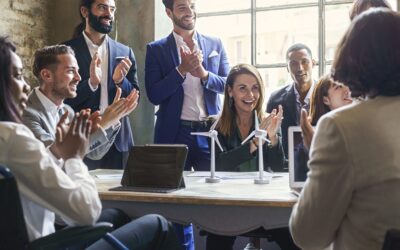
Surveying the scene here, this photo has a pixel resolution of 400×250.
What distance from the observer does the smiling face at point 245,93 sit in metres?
3.20

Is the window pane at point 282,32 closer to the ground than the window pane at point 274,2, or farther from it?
closer to the ground

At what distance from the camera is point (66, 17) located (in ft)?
16.6

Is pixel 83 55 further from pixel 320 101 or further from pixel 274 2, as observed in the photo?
pixel 274 2

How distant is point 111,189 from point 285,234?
33.8 inches

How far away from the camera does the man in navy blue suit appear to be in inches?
141

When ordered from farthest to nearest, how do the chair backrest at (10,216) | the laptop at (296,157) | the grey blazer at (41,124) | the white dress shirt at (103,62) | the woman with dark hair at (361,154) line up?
the white dress shirt at (103,62) < the grey blazer at (41,124) < the laptop at (296,157) < the chair backrest at (10,216) < the woman with dark hair at (361,154)

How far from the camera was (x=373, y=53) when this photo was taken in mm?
1333

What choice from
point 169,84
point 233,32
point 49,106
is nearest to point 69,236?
point 49,106

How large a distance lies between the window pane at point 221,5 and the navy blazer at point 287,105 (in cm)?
150

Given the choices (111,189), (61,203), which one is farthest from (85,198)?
(111,189)

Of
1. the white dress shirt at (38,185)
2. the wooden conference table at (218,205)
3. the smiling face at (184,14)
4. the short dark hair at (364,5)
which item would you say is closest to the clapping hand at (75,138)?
the white dress shirt at (38,185)

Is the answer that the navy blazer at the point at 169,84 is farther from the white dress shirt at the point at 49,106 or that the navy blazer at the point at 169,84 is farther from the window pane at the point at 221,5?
the window pane at the point at 221,5

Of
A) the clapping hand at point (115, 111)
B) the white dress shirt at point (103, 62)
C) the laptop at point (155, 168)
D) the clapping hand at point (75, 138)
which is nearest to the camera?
the clapping hand at point (75, 138)

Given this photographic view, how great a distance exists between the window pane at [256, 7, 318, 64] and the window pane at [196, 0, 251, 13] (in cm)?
18
